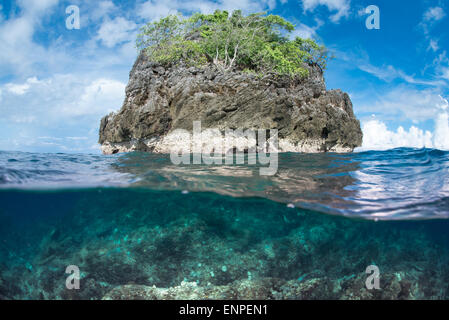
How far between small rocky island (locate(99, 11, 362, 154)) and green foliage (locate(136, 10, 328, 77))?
88 mm

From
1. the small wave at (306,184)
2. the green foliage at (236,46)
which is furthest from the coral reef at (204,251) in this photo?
the green foliage at (236,46)

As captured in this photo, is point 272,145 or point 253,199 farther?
point 272,145

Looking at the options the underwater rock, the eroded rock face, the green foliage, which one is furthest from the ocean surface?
the green foliage

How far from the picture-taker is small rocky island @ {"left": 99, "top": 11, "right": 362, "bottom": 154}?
50.3 feet

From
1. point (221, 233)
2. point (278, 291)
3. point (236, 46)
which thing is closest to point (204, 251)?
point (221, 233)

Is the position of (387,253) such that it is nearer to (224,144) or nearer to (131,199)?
(131,199)

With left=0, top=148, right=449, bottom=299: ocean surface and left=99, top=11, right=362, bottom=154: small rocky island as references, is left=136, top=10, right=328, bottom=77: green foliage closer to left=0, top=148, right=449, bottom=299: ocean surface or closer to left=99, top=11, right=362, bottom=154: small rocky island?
left=99, top=11, right=362, bottom=154: small rocky island

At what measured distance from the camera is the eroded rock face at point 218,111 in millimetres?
15203

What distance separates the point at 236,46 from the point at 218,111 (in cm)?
825

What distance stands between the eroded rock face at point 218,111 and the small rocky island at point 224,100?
7 cm
